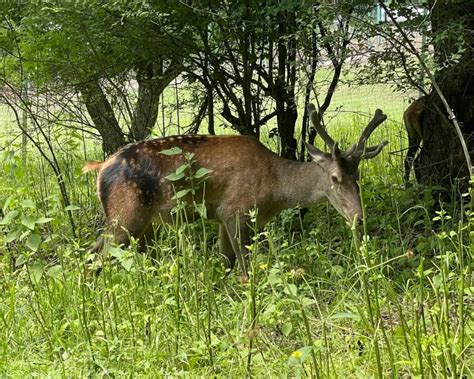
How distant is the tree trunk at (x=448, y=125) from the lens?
6777mm

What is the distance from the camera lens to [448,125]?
723 cm

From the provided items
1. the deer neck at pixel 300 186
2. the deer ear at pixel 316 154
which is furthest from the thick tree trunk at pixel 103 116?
the deer ear at pixel 316 154

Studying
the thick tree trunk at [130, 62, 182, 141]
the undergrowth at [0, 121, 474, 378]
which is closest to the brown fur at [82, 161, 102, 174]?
the undergrowth at [0, 121, 474, 378]

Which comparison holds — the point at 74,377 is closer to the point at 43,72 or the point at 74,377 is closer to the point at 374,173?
the point at 43,72

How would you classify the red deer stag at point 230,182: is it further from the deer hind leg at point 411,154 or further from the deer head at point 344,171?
the deer hind leg at point 411,154

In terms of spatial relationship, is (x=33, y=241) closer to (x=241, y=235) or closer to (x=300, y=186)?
(x=241, y=235)

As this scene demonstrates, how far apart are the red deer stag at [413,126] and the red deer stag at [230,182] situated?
1220 millimetres

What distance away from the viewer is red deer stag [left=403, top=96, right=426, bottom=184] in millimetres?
8060

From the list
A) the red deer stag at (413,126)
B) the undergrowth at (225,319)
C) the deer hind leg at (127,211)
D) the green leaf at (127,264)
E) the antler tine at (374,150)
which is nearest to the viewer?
the undergrowth at (225,319)

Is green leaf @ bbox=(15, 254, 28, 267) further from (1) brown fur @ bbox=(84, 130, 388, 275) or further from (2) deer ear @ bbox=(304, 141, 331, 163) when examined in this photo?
(2) deer ear @ bbox=(304, 141, 331, 163)

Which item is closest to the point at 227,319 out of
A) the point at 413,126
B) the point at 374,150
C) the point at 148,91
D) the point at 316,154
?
the point at 316,154

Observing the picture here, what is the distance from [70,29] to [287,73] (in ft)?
7.39

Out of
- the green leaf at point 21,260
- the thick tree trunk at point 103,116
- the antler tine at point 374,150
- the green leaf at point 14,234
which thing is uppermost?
the thick tree trunk at point 103,116

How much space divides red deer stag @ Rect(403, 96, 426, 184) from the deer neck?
1.32 metres
